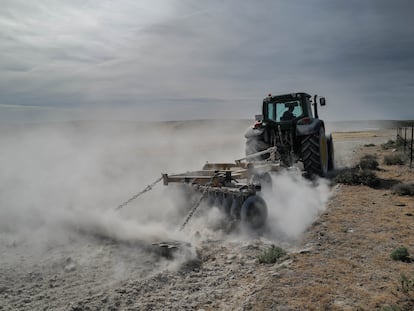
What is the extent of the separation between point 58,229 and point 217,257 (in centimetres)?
298

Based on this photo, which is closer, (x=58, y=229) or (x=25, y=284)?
(x=25, y=284)

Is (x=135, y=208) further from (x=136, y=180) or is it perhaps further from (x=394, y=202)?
(x=394, y=202)

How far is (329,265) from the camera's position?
14.5ft

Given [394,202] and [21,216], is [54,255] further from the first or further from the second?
[394,202]

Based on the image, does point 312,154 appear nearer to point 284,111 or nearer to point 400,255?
point 284,111

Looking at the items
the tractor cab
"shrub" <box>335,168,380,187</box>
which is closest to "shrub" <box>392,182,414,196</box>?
"shrub" <box>335,168,380,187</box>

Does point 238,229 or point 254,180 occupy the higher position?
point 254,180

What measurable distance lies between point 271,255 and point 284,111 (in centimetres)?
668

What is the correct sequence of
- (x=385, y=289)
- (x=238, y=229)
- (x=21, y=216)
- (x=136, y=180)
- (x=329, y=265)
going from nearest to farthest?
(x=385, y=289) → (x=329, y=265) → (x=238, y=229) → (x=21, y=216) → (x=136, y=180)

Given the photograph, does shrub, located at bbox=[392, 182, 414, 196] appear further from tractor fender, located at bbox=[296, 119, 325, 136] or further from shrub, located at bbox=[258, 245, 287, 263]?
shrub, located at bbox=[258, 245, 287, 263]

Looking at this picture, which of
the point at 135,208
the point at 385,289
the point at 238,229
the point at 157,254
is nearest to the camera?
the point at 385,289

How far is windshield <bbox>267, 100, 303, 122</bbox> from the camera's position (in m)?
10.4

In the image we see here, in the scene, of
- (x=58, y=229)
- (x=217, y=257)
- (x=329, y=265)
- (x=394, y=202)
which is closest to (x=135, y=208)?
(x=58, y=229)

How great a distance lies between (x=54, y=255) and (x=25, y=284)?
0.94m
